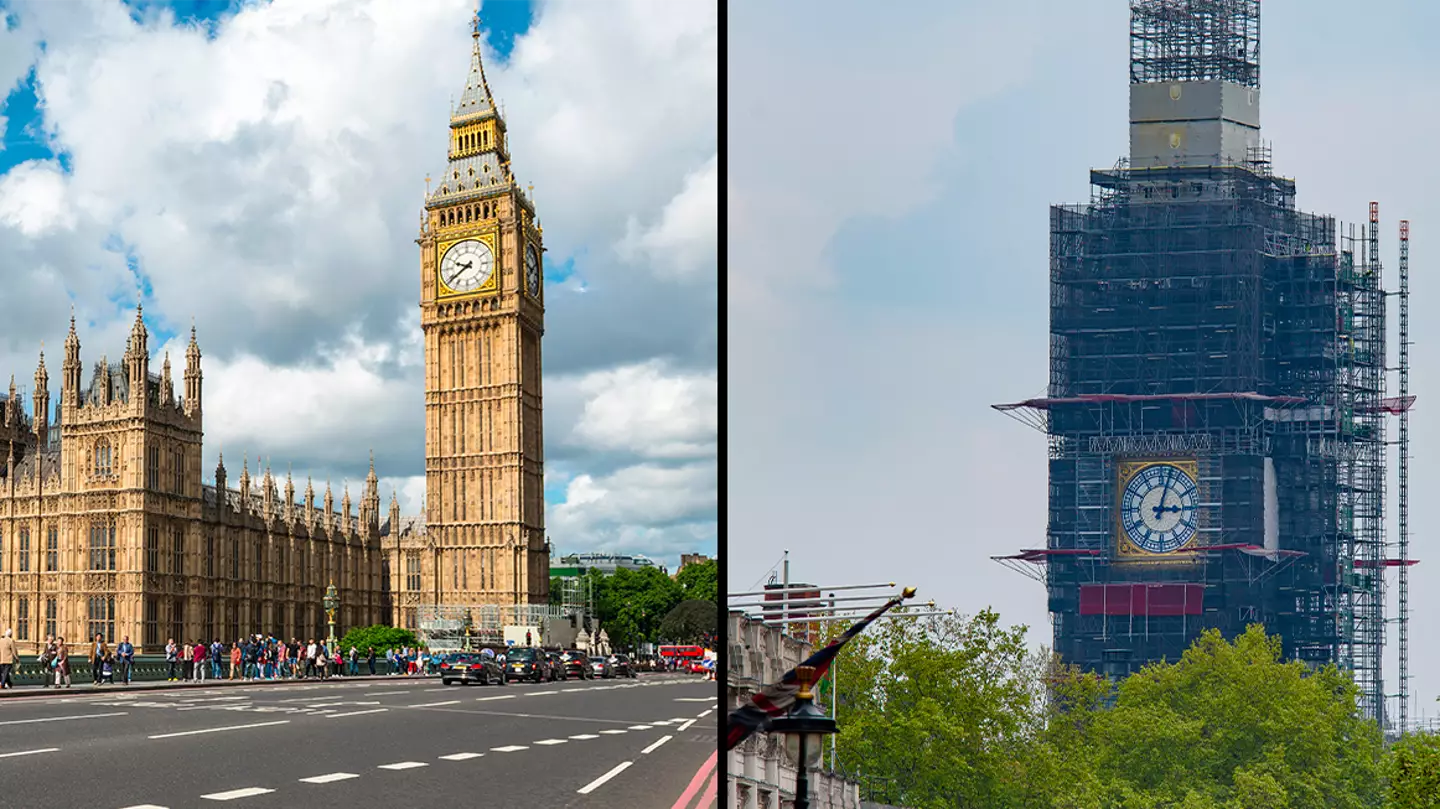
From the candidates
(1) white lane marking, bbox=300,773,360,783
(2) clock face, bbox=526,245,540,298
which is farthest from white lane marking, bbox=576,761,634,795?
(2) clock face, bbox=526,245,540,298

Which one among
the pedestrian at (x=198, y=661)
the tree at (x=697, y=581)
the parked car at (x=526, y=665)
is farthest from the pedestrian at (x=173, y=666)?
the tree at (x=697, y=581)

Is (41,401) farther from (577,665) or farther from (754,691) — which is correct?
(754,691)

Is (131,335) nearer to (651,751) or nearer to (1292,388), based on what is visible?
(651,751)

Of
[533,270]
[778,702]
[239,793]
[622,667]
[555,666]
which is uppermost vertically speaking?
[533,270]

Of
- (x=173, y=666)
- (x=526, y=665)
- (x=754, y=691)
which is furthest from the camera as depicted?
(x=526, y=665)

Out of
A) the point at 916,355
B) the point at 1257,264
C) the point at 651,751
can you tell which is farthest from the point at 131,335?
the point at 1257,264

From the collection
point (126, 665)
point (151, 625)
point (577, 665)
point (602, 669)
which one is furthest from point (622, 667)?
point (151, 625)
